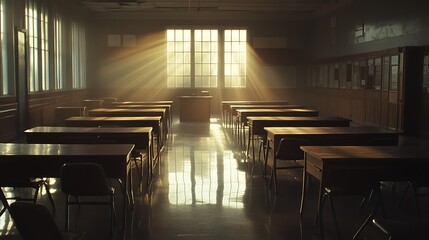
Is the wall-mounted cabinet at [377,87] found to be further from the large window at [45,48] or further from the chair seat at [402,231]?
the chair seat at [402,231]

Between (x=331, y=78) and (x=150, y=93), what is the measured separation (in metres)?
6.80

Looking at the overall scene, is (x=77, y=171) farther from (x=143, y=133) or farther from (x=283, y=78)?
(x=283, y=78)

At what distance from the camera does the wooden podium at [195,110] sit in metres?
14.8

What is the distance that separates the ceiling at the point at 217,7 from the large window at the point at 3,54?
5.13 meters

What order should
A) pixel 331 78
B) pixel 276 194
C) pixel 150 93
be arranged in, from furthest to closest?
pixel 150 93
pixel 331 78
pixel 276 194

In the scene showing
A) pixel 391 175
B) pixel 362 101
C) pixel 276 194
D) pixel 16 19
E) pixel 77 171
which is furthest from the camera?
pixel 362 101

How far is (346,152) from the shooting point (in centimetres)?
423

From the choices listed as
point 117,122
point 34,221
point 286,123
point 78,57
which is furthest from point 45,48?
point 34,221

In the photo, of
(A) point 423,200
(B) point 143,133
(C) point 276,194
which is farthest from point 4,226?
(A) point 423,200

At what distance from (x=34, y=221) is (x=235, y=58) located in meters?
17.3

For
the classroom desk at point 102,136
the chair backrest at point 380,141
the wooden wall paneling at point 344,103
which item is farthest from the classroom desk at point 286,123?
the wooden wall paneling at point 344,103

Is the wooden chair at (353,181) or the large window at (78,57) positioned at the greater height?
the large window at (78,57)

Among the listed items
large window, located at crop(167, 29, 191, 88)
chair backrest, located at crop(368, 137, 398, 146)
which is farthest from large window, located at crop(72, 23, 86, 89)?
chair backrest, located at crop(368, 137, 398, 146)

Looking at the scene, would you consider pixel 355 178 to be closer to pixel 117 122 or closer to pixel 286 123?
pixel 286 123
